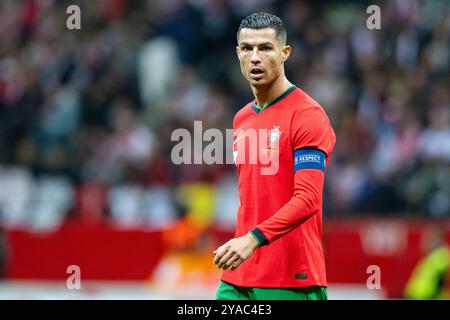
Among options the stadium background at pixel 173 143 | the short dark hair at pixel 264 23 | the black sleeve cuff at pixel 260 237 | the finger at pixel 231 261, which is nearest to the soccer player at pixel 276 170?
the short dark hair at pixel 264 23

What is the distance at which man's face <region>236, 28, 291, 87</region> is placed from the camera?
576 cm

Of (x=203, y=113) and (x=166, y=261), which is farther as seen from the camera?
(x=203, y=113)

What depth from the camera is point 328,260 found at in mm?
13531

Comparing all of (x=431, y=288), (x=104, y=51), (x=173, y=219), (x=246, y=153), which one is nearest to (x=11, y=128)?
(x=104, y=51)

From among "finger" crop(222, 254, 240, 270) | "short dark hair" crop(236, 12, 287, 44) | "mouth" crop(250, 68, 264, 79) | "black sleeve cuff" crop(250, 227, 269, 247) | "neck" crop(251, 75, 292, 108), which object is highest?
"short dark hair" crop(236, 12, 287, 44)

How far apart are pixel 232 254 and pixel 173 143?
946 centimetres

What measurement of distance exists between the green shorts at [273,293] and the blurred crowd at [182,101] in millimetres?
7700

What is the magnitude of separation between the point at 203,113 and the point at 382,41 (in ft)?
9.08

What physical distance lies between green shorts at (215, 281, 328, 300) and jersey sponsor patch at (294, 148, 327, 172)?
0.66 m

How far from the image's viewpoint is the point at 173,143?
14.7 metres

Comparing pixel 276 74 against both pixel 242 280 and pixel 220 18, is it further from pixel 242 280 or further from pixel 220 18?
pixel 220 18

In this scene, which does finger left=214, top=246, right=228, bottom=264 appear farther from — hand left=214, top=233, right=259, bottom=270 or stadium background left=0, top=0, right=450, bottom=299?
stadium background left=0, top=0, right=450, bottom=299

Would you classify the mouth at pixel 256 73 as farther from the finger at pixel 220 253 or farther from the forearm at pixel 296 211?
the finger at pixel 220 253

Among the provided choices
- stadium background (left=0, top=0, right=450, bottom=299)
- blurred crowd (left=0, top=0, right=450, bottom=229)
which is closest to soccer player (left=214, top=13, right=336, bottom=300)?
stadium background (left=0, top=0, right=450, bottom=299)
